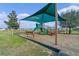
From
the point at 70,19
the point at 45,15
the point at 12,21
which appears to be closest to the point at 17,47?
the point at 12,21

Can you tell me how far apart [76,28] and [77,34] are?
6.0 inches

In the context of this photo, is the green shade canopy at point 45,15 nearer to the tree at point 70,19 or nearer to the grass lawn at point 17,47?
the tree at point 70,19

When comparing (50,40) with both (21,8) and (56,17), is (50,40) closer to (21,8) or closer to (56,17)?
(56,17)

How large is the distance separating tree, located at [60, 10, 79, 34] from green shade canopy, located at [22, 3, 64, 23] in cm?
11

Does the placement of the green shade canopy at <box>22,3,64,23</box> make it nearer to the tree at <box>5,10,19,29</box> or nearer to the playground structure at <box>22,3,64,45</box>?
the playground structure at <box>22,3,64,45</box>

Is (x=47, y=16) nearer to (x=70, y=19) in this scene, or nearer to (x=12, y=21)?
(x=70, y=19)

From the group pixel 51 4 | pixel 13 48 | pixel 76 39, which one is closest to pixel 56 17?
pixel 51 4

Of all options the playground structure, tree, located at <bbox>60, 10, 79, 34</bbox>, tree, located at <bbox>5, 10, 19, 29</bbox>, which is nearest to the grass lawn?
tree, located at <bbox>5, 10, 19, 29</bbox>

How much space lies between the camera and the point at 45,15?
598cm

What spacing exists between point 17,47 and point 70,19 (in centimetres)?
115

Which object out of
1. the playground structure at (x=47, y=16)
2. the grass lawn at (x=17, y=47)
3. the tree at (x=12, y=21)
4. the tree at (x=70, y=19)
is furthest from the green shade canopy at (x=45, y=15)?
the grass lawn at (x=17, y=47)

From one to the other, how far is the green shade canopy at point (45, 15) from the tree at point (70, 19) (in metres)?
0.11

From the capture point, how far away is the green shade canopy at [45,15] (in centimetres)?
535

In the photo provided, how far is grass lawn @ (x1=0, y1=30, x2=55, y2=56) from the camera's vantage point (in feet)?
15.6
